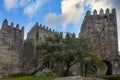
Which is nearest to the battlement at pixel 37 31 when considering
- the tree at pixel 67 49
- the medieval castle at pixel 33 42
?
the medieval castle at pixel 33 42

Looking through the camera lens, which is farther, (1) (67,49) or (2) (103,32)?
(2) (103,32)

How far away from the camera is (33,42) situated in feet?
192

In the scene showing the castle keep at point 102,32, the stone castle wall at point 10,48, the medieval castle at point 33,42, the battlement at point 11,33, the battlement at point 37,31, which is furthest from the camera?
the battlement at point 37,31

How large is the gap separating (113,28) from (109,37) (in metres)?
2.11

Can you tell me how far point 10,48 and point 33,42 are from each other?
7.34 m

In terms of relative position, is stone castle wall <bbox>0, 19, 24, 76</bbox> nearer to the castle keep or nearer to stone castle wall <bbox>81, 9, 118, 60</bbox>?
the castle keep

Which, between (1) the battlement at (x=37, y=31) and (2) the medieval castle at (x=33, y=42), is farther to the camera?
(1) the battlement at (x=37, y=31)

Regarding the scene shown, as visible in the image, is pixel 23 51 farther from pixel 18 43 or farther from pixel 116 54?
pixel 116 54

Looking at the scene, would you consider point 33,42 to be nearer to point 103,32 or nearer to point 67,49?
point 103,32

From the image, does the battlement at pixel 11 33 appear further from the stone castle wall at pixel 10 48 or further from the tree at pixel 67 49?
the tree at pixel 67 49

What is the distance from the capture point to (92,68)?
136 ft

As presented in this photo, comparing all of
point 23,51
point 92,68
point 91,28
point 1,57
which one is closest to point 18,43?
point 23,51

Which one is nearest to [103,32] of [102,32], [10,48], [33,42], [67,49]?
[102,32]

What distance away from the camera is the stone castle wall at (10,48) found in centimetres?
5094
